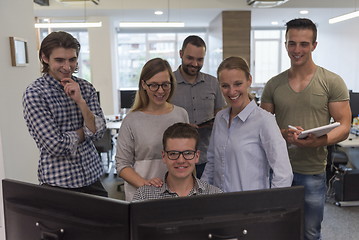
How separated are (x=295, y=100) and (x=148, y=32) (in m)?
8.88

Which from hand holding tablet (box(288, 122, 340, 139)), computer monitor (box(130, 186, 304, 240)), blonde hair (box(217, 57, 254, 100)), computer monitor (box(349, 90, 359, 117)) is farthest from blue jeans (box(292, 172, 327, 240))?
computer monitor (box(349, 90, 359, 117))

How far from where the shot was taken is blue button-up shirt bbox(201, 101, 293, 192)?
1458 mm

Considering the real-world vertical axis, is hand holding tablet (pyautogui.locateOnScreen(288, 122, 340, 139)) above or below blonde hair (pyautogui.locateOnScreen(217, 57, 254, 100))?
below

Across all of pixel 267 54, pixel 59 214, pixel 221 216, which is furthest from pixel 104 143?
pixel 267 54

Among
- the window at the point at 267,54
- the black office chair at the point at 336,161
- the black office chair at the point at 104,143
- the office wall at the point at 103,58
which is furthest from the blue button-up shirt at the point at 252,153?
the window at the point at 267,54

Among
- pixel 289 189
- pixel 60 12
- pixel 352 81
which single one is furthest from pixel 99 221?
pixel 352 81

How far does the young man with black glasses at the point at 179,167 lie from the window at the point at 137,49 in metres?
8.94

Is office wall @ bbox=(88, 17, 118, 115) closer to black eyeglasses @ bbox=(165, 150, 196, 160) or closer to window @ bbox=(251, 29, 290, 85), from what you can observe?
window @ bbox=(251, 29, 290, 85)

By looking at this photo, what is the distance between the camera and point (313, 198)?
194 centimetres

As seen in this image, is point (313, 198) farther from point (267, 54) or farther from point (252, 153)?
point (267, 54)

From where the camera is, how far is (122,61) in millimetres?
10336

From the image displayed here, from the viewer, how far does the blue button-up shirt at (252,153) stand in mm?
1458

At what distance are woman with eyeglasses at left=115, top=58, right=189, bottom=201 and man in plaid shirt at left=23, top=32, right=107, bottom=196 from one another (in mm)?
164

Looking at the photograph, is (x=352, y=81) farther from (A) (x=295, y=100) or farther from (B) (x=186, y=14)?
(A) (x=295, y=100)
